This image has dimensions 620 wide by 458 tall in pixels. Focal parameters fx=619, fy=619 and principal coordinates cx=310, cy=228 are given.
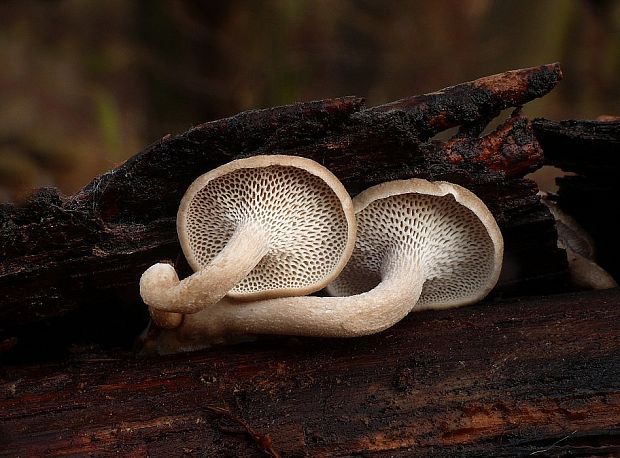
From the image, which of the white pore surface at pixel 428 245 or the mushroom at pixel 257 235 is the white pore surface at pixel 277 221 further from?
the white pore surface at pixel 428 245

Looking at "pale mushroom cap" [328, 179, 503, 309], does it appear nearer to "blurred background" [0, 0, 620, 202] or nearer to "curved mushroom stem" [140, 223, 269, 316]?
"curved mushroom stem" [140, 223, 269, 316]

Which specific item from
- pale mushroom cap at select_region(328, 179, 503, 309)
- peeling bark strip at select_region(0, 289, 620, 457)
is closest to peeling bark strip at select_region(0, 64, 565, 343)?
→ pale mushroom cap at select_region(328, 179, 503, 309)

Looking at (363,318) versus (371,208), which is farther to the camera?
(371,208)

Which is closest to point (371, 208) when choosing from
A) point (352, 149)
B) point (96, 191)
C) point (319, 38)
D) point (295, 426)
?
point (352, 149)

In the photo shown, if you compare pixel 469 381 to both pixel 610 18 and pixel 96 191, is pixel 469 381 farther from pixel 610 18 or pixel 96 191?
pixel 610 18

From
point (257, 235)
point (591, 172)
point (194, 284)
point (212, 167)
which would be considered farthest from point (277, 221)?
point (591, 172)

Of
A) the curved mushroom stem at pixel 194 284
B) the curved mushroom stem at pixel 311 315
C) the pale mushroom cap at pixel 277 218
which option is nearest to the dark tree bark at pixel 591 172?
the curved mushroom stem at pixel 311 315
